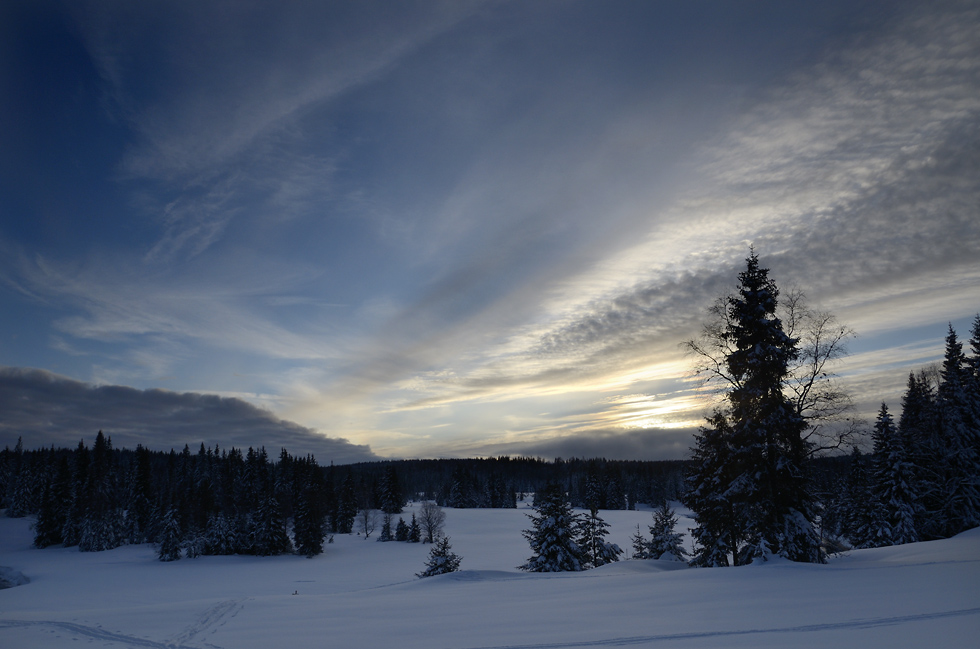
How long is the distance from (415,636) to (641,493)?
151494 mm

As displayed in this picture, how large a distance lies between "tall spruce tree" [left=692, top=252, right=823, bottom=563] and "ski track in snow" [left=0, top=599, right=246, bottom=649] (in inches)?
783

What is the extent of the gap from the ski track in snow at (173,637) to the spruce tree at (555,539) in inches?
729

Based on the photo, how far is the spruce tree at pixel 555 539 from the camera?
32.3 metres

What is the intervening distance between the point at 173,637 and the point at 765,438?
22750 millimetres

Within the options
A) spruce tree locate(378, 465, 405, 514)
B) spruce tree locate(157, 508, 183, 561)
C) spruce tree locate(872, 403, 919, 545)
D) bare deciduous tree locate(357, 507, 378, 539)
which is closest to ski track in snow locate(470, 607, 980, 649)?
spruce tree locate(872, 403, 919, 545)

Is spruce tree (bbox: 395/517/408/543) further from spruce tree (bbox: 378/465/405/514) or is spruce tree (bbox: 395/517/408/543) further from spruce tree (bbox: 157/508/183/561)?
spruce tree (bbox: 157/508/183/561)

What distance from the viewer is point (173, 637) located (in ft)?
53.1

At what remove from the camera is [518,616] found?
14391 mm

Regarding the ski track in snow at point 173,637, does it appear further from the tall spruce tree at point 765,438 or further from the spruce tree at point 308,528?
the spruce tree at point 308,528

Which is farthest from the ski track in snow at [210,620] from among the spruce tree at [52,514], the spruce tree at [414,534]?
the spruce tree at [52,514]

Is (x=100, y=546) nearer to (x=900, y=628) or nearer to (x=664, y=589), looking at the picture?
(x=664, y=589)

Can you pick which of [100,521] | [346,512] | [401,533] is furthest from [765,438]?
[346,512]

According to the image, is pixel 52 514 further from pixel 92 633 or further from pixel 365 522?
pixel 92 633

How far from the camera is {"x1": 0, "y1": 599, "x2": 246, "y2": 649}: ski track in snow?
15492 millimetres
